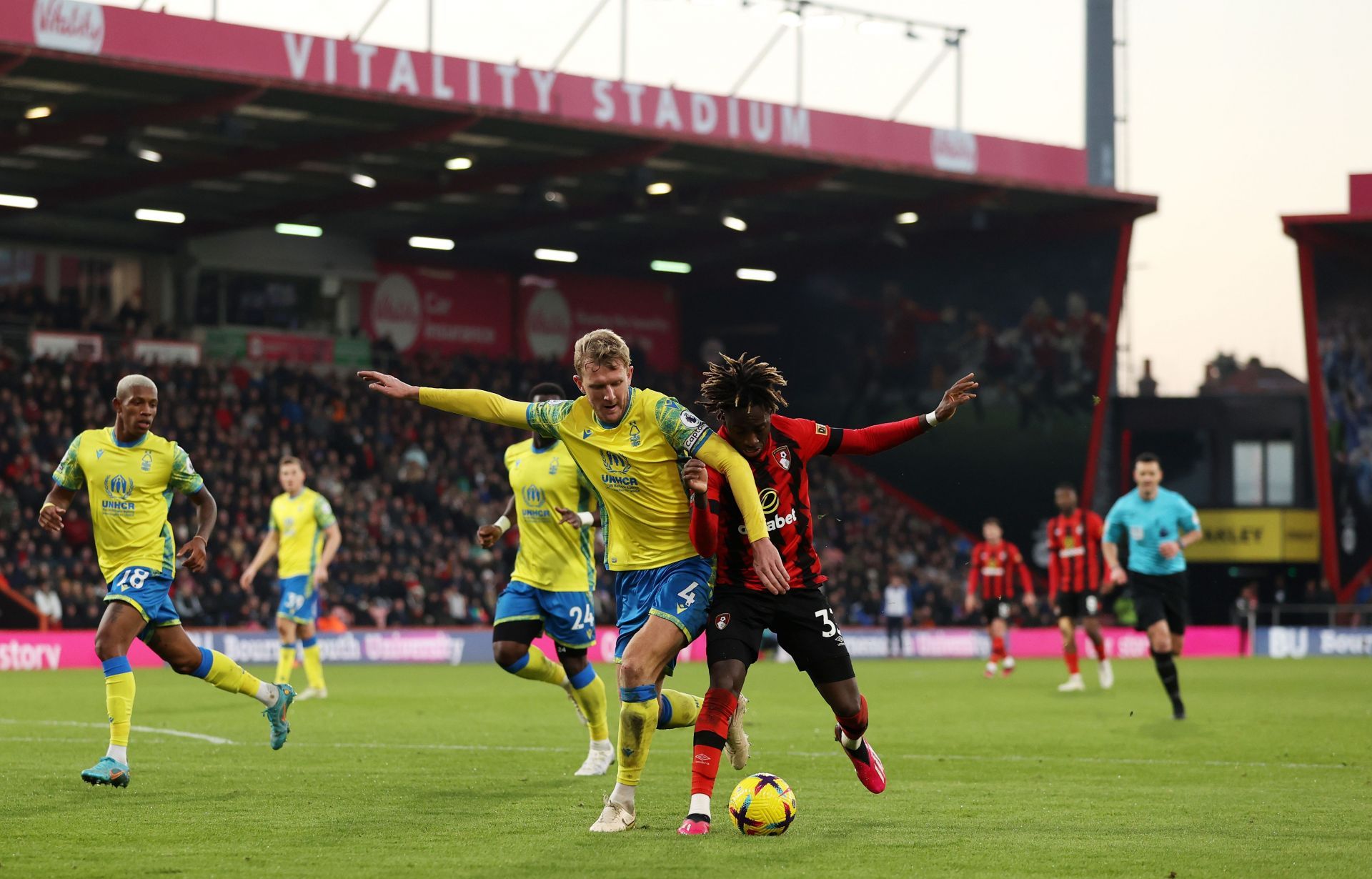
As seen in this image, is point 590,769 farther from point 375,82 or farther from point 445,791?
point 375,82

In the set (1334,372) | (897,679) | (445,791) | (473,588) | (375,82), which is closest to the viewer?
(445,791)

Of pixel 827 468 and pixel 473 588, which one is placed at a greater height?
pixel 827 468

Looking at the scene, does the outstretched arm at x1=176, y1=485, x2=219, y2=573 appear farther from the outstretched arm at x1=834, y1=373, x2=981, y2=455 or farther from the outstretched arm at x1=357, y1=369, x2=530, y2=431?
the outstretched arm at x1=834, y1=373, x2=981, y2=455

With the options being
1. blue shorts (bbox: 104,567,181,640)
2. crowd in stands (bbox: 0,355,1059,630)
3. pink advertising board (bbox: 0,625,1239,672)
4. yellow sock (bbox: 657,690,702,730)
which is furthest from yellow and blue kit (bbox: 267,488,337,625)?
crowd in stands (bbox: 0,355,1059,630)

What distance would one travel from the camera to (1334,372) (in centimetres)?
4338

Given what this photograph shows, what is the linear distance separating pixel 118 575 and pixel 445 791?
7.98 feet

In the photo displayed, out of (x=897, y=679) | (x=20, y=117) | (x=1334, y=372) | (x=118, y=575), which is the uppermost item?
(x=20, y=117)

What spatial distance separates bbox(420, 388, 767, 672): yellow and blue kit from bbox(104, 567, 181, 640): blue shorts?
3.15m

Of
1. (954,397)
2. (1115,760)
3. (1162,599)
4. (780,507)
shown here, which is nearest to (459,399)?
(780,507)

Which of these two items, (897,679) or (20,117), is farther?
(20,117)

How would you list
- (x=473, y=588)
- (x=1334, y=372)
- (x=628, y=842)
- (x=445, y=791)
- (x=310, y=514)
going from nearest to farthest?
(x=628, y=842)
(x=445, y=791)
(x=310, y=514)
(x=473, y=588)
(x=1334, y=372)

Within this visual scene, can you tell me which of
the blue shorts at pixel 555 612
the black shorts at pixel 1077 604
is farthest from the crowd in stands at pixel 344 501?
the blue shorts at pixel 555 612

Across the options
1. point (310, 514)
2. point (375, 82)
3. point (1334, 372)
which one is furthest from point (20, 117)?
point (1334, 372)

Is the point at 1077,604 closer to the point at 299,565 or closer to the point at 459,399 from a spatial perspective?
the point at 299,565
